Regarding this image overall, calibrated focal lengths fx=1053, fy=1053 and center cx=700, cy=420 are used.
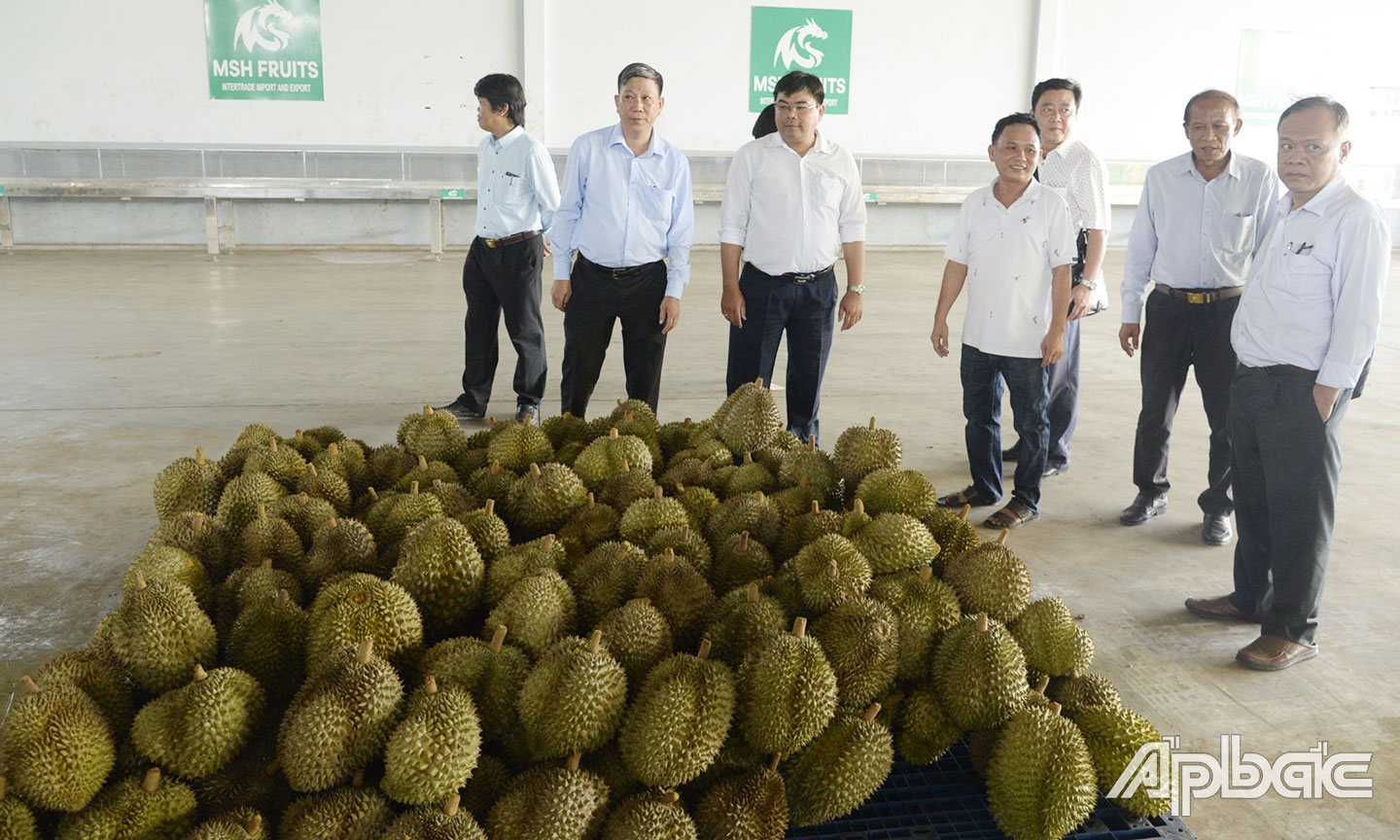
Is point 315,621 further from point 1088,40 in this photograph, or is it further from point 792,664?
point 1088,40

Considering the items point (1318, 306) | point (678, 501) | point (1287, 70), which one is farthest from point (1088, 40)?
point (678, 501)

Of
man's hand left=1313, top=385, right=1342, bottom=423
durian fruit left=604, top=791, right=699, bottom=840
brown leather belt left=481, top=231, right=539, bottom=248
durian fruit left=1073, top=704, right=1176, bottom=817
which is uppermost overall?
brown leather belt left=481, top=231, right=539, bottom=248

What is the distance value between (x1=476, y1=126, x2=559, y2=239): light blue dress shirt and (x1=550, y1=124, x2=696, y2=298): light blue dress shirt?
746 millimetres

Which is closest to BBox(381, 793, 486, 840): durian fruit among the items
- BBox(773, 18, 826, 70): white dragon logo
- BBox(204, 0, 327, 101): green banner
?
BBox(204, 0, 327, 101): green banner

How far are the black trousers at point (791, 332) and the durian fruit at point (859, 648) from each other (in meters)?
2.21

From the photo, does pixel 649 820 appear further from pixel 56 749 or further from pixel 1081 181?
pixel 1081 181

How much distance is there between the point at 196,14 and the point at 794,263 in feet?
32.3

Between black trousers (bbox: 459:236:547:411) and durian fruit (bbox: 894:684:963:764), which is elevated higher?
black trousers (bbox: 459:236:547:411)

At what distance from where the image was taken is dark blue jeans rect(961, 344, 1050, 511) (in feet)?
12.1

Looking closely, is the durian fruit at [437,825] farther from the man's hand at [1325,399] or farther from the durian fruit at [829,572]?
the man's hand at [1325,399]

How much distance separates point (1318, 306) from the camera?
2592 millimetres

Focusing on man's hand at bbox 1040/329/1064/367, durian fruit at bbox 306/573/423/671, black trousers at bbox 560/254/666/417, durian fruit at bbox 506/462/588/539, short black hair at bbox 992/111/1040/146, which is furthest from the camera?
black trousers at bbox 560/254/666/417

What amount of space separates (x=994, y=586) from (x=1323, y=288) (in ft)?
4.18

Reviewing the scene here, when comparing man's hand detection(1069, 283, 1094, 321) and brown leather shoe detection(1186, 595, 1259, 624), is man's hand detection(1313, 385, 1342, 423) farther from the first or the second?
man's hand detection(1069, 283, 1094, 321)
